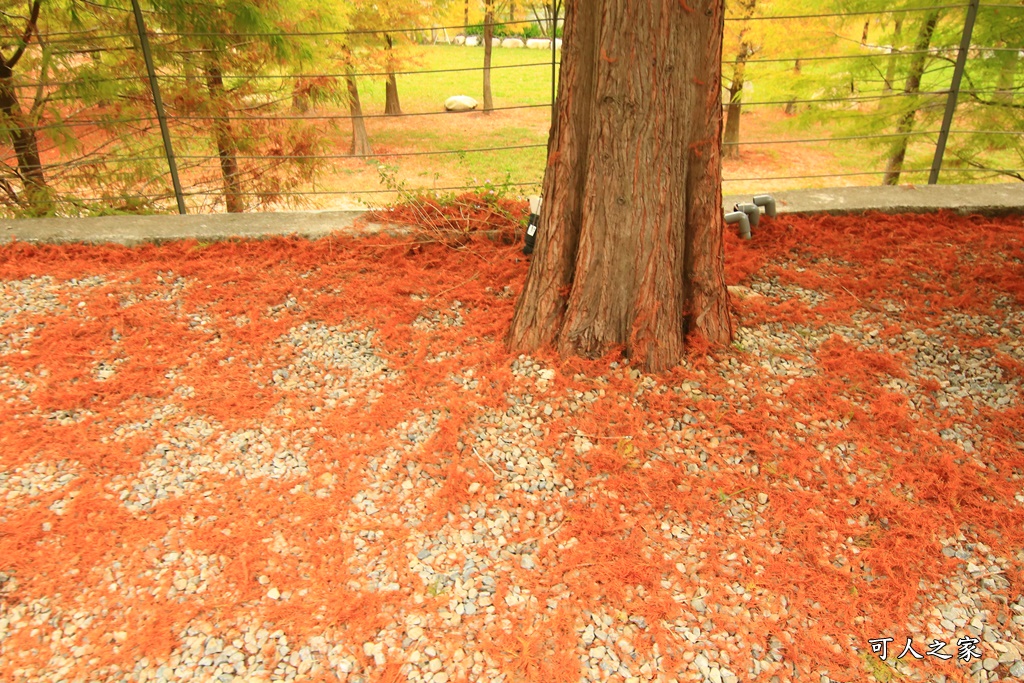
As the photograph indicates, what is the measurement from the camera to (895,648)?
1.96m

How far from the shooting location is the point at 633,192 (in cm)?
282

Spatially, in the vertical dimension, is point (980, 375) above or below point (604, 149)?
below

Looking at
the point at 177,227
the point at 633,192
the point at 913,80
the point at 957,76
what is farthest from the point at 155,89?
the point at 913,80

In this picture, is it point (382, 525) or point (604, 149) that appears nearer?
point (382, 525)

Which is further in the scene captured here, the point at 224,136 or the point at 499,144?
the point at 499,144

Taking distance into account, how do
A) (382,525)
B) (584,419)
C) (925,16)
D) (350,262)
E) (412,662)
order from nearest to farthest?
1. (412,662)
2. (382,525)
3. (584,419)
4. (350,262)
5. (925,16)

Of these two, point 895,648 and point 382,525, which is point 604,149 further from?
point 895,648

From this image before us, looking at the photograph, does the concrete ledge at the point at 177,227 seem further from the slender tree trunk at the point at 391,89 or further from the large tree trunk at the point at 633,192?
the slender tree trunk at the point at 391,89

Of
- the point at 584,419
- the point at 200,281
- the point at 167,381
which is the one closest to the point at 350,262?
the point at 200,281

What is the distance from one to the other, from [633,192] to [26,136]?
554cm

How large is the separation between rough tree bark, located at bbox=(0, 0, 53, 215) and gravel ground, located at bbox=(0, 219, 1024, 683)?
251 centimetres

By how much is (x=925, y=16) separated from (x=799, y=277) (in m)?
6.15

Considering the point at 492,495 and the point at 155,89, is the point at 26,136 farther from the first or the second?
the point at 492,495

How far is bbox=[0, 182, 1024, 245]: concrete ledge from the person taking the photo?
169 inches
